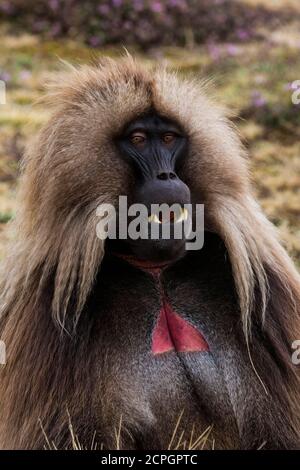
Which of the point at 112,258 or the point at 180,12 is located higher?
the point at 180,12

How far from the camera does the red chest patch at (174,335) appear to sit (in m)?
3.16

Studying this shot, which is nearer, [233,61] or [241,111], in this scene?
[241,111]

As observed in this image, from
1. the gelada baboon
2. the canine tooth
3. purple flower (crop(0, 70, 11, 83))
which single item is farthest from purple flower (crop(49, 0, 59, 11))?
the canine tooth

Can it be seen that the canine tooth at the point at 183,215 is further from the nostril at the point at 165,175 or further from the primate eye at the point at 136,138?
the primate eye at the point at 136,138

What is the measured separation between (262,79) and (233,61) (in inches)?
31.5

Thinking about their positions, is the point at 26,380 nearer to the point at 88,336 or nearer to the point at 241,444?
the point at 88,336

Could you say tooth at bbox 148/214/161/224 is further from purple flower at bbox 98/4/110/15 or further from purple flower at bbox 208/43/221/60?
purple flower at bbox 98/4/110/15

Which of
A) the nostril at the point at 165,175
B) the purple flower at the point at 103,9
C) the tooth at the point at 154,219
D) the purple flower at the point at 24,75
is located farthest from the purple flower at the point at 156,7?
the tooth at the point at 154,219

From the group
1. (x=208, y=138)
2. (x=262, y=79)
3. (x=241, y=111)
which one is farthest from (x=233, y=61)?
(x=208, y=138)

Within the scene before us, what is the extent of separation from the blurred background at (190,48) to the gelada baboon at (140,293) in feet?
13.6

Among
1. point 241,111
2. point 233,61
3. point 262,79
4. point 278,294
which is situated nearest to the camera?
point 278,294

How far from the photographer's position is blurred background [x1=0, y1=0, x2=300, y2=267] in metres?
8.20

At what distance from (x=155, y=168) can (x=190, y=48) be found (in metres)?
8.34

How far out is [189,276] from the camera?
328cm
